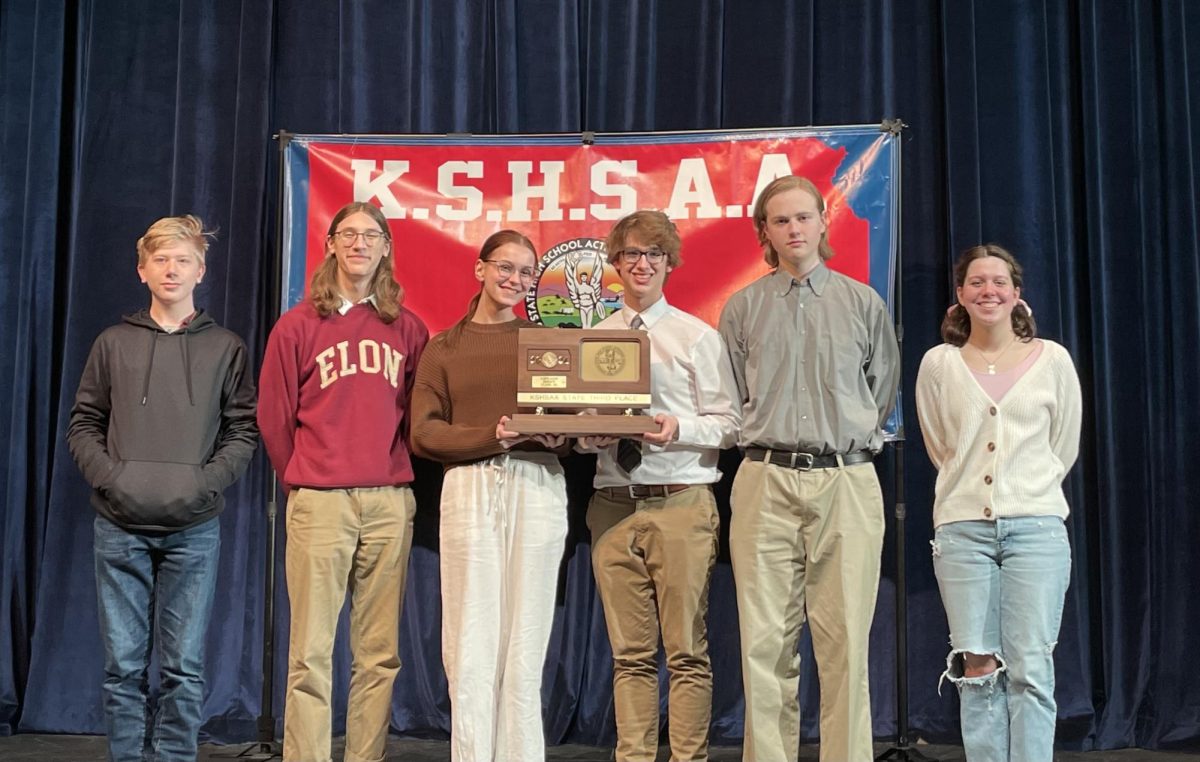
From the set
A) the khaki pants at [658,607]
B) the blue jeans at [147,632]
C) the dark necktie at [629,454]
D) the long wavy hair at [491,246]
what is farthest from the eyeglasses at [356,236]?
the khaki pants at [658,607]

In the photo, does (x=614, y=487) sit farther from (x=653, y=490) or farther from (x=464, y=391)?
(x=464, y=391)

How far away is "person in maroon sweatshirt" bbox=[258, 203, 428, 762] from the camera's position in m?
3.30

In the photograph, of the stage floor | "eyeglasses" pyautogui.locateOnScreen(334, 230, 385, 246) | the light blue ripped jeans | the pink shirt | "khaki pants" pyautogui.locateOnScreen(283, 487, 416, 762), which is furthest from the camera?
the stage floor

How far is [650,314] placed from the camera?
3506 mm

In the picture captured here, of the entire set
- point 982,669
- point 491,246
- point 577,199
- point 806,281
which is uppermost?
point 577,199

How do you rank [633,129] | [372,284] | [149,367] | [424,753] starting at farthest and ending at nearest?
→ [633,129], [424,753], [372,284], [149,367]

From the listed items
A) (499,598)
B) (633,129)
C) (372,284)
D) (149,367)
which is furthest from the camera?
(633,129)

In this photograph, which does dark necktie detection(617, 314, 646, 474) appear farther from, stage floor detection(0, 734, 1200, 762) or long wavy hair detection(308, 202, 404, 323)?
stage floor detection(0, 734, 1200, 762)

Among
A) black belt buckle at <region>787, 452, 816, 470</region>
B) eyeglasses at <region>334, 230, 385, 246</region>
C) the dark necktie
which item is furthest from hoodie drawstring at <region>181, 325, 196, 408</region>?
black belt buckle at <region>787, 452, 816, 470</region>

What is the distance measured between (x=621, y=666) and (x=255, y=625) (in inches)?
61.7

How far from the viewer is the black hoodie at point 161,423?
3.18m

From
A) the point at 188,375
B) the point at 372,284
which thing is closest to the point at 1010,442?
the point at 372,284

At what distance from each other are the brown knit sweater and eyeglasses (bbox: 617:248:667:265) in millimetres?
373

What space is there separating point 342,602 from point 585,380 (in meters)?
0.99
